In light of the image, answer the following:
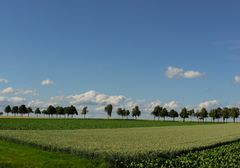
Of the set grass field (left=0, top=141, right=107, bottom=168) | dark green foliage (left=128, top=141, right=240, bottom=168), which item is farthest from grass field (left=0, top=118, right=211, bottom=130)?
dark green foliage (left=128, top=141, right=240, bottom=168)

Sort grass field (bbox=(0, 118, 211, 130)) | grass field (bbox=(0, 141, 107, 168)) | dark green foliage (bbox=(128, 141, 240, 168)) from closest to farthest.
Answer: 1. grass field (bbox=(0, 141, 107, 168))
2. dark green foliage (bbox=(128, 141, 240, 168))
3. grass field (bbox=(0, 118, 211, 130))

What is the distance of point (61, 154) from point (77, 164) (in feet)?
12.2

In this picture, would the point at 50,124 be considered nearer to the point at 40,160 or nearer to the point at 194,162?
the point at 40,160

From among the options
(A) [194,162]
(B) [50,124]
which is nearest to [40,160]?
(A) [194,162]

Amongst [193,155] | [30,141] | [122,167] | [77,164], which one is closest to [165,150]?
[193,155]

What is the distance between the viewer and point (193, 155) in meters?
32.6

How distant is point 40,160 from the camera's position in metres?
26.7

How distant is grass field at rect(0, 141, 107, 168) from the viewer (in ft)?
83.1

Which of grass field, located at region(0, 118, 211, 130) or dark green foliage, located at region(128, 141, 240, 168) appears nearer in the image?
dark green foliage, located at region(128, 141, 240, 168)

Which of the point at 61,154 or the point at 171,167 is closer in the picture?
the point at 171,167

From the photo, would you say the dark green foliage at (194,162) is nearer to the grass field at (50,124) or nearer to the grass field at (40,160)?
the grass field at (40,160)

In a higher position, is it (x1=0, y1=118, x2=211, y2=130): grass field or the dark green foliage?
(x1=0, y1=118, x2=211, y2=130): grass field

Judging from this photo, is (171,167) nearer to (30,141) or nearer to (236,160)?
(236,160)

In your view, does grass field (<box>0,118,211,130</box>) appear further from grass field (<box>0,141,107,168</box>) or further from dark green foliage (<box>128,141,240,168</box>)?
dark green foliage (<box>128,141,240,168</box>)
